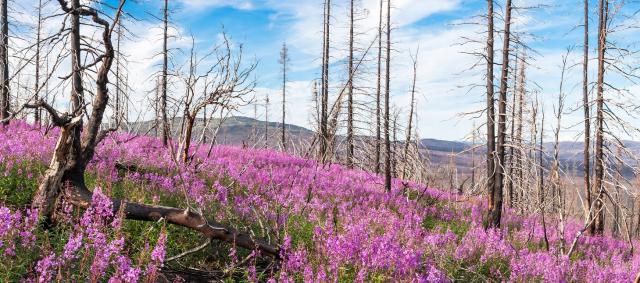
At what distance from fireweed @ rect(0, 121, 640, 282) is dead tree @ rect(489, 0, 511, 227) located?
1.94ft

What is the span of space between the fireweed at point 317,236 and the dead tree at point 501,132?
23.3 inches

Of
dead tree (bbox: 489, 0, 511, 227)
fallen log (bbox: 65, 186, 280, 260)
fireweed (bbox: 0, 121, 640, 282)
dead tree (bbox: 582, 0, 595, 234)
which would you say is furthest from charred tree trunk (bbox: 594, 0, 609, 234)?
fallen log (bbox: 65, 186, 280, 260)

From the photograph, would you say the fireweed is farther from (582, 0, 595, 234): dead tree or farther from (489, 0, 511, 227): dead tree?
(582, 0, 595, 234): dead tree

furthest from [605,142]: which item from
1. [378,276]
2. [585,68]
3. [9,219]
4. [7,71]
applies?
[7,71]

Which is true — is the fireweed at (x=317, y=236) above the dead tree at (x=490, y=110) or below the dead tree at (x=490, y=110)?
below

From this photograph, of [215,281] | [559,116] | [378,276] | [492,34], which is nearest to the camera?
[378,276]

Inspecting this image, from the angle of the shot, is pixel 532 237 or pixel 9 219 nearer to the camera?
pixel 9 219

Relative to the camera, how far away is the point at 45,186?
4891 mm

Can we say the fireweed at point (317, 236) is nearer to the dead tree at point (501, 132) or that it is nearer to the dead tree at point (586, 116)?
the dead tree at point (501, 132)

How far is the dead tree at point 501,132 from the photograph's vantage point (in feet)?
35.6

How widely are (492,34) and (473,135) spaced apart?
252cm

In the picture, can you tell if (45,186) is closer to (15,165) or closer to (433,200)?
(15,165)

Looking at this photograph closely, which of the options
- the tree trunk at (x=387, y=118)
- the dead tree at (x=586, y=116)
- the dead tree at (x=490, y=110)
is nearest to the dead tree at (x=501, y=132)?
the dead tree at (x=490, y=110)

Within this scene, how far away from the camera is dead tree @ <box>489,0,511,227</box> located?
10.9 metres
